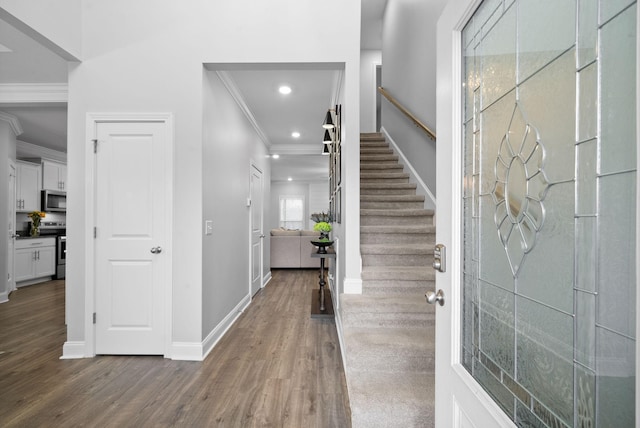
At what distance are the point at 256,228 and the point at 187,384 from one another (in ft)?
10.0

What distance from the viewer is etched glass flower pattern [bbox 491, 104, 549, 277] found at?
2.29 ft

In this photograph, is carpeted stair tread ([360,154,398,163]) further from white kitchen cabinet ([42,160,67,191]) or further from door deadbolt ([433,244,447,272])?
white kitchen cabinet ([42,160,67,191])

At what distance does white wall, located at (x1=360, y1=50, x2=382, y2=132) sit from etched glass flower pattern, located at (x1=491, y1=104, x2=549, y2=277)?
20.8ft

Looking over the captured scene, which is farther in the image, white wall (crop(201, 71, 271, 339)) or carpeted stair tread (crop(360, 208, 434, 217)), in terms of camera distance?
carpeted stair tread (crop(360, 208, 434, 217))

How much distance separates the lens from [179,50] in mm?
2746

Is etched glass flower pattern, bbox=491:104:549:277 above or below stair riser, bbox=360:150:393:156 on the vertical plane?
below

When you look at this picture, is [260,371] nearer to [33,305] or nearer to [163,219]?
[163,219]

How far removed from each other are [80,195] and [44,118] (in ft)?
10.3

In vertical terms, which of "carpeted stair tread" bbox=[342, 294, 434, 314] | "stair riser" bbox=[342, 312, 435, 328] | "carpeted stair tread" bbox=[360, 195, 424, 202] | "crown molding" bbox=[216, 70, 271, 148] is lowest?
"stair riser" bbox=[342, 312, 435, 328]

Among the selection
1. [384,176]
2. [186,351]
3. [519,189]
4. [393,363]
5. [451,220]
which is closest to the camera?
[519,189]

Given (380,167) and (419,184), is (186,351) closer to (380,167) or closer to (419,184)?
(419,184)

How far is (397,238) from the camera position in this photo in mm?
3248

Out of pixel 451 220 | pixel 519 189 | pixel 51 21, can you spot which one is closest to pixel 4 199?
pixel 51 21

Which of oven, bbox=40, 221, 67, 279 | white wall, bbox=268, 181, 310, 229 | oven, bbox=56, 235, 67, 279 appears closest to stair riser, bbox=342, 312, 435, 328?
oven, bbox=40, 221, 67, 279
